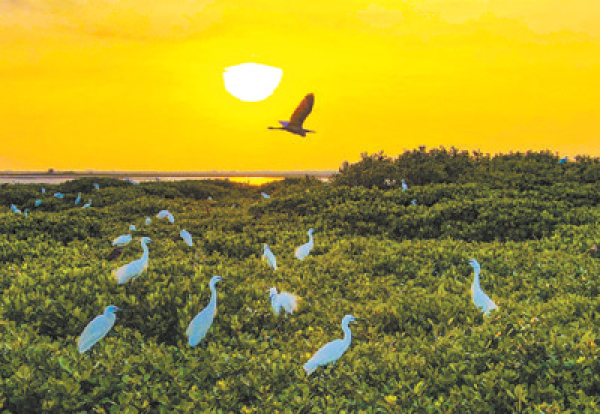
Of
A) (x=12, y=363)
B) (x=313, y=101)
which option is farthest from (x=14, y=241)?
(x=313, y=101)

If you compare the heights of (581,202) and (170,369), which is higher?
(170,369)

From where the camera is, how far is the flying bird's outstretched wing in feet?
61.2

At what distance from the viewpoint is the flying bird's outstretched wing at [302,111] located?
61.2ft

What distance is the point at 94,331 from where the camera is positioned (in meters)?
6.29

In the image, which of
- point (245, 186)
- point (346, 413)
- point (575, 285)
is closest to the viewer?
point (346, 413)

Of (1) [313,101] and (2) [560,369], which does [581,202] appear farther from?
(2) [560,369]

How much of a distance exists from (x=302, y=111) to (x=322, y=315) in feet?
37.2

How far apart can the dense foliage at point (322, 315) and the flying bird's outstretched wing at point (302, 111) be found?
4235mm

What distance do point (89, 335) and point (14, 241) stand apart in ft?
25.5

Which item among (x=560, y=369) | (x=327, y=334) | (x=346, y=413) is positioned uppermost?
(x=560, y=369)

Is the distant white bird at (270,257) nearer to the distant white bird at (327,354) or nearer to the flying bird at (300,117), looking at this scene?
the distant white bird at (327,354)

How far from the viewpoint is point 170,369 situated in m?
5.99

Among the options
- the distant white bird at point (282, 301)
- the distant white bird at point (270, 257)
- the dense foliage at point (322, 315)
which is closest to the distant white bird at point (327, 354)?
the dense foliage at point (322, 315)

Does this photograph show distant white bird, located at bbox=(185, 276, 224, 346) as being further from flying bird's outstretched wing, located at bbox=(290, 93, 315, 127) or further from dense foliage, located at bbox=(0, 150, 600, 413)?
flying bird's outstretched wing, located at bbox=(290, 93, 315, 127)
